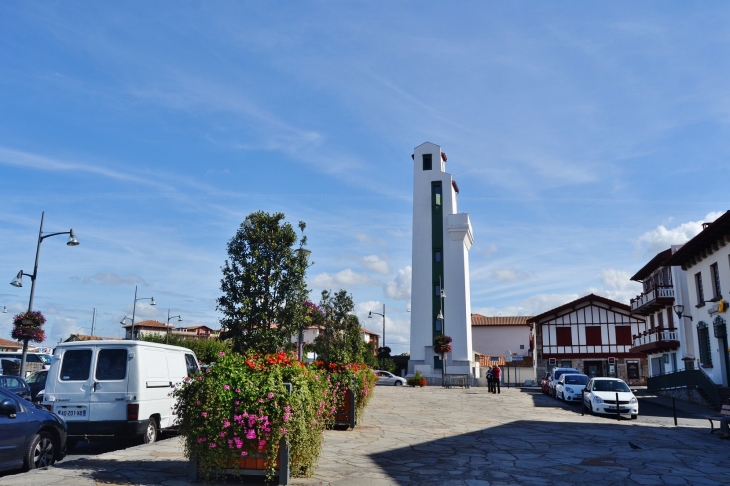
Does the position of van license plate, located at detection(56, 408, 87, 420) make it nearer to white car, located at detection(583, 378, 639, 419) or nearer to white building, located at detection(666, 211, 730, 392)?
white car, located at detection(583, 378, 639, 419)

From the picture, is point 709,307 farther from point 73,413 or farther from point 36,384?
point 36,384

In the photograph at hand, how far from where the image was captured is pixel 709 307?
2803 cm

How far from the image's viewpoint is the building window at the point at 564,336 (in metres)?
55.5

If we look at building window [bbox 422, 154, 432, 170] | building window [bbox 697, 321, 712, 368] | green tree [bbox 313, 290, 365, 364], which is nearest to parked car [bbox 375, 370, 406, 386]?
green tree [bbox 313, 290, 365, 364]

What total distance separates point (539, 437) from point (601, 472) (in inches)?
177

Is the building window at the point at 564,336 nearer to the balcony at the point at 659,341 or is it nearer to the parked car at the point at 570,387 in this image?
the balcony at the point at 659,341

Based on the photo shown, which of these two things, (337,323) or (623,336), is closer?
(337,323)

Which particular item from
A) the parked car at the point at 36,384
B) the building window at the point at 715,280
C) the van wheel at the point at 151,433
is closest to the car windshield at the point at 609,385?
the building window at the point at 715,280

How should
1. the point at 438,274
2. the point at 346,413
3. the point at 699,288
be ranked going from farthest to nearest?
the point at 438,274 → the point at 699,288 → the point at 346,413

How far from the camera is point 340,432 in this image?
13.5 metres

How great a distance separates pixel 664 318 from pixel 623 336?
1560 cm

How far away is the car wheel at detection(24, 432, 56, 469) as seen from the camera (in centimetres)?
899

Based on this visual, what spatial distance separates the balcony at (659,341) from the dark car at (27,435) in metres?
35.6

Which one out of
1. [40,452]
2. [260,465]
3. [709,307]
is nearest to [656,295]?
[709,307]
